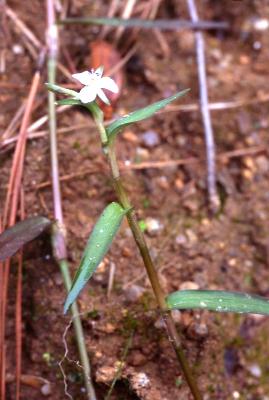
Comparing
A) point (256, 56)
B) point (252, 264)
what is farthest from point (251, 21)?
point (252, 264)

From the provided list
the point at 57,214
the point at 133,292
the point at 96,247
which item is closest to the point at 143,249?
the point at 96,247

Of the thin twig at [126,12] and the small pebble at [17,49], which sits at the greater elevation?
the thin twig at [126,12]

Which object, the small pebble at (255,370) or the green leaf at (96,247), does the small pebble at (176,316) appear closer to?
the small pebble at (255,370)

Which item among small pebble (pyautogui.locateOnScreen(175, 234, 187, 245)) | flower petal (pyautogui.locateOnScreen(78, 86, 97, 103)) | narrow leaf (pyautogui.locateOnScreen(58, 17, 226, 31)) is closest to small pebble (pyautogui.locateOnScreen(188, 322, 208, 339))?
small pebble (pyautogui.locateOnScreen(175, 234, 187, 245))

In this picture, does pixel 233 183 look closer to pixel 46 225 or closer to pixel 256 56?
pixel 256 56

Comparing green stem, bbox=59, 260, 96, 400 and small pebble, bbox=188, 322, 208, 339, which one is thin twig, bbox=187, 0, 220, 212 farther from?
green stem, bbox=59, 260, 96, 400

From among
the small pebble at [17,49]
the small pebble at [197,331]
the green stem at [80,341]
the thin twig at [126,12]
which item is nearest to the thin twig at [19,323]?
the green stem at [80,341]
